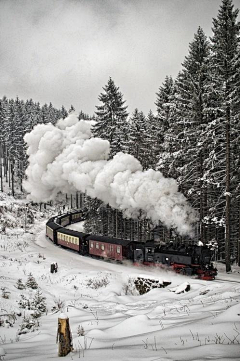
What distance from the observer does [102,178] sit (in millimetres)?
24500

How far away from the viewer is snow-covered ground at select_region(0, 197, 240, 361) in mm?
4383

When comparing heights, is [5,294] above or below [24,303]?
above

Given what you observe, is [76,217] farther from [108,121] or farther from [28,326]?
[28,326]

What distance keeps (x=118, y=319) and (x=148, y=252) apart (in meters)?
11.8

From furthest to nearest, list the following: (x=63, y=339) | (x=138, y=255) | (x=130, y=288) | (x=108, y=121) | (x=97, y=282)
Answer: (x=108, y=121), (x=138, y=255), (x=97, y=282), (x=130, y=288), (x=63, y=339)

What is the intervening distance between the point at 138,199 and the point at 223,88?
10.2m

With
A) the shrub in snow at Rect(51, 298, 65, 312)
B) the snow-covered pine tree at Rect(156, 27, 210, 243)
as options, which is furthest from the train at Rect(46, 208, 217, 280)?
the shrub in snow at Rect(51, 298, 65, 312)

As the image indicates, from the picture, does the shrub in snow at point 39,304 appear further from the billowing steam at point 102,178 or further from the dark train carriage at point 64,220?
the dark train carriage at point 64,220

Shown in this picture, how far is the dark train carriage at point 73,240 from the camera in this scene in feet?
83.8

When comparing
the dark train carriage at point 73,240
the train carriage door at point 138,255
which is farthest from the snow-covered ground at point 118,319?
the dark train carriage at point 73,240

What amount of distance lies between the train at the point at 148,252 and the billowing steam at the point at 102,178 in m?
2.28

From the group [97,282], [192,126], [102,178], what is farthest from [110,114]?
[97,282]

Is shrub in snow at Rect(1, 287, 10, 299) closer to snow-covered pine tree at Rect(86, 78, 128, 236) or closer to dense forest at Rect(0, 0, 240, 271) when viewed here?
dense forest at Rect(0, 0, 240, 271)

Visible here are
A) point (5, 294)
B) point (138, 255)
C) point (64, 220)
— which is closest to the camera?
point (5, 294)
